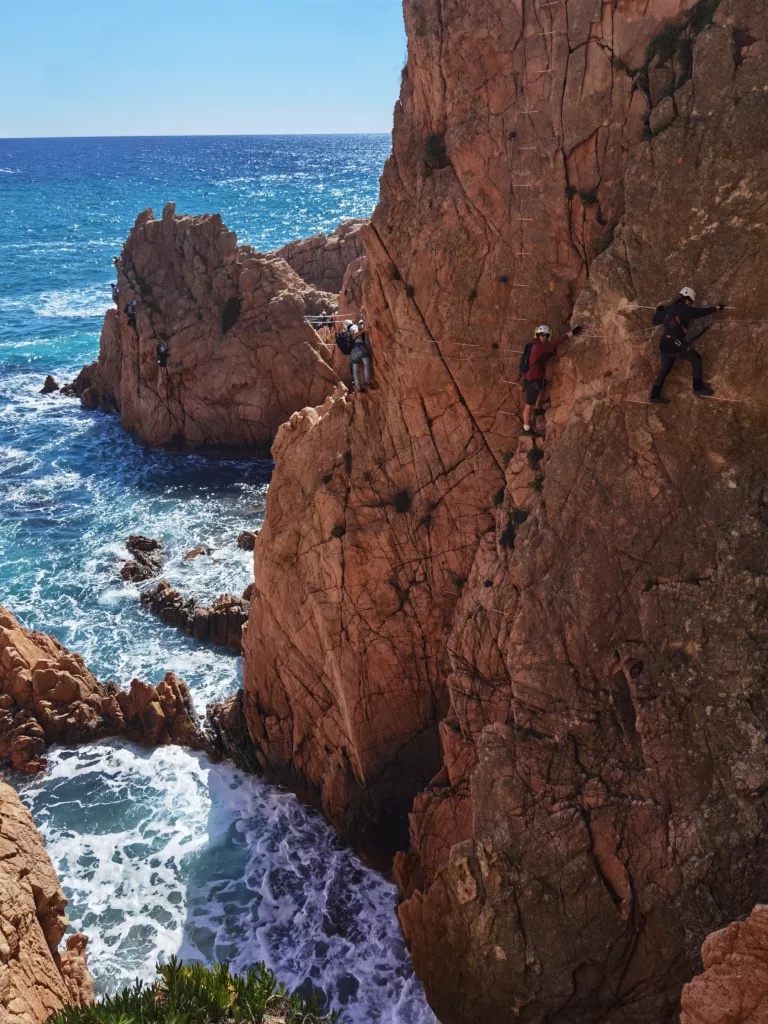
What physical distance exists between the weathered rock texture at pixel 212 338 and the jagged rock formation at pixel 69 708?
18.6m

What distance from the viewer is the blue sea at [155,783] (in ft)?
53.7

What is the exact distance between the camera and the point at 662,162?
486 inches

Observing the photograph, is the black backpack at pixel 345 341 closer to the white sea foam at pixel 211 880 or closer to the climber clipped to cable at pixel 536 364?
the climber clipped to cable at pixel 536 364

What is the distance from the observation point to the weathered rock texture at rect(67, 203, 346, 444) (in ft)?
128

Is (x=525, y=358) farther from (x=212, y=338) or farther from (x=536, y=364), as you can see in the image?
(x=212, y=338)

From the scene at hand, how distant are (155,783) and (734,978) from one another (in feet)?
49.1

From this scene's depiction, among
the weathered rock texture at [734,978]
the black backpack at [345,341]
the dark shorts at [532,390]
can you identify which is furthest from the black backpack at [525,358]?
the weathered rock texture at [734,978]

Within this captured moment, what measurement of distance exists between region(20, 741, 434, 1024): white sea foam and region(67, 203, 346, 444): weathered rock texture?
824 inches

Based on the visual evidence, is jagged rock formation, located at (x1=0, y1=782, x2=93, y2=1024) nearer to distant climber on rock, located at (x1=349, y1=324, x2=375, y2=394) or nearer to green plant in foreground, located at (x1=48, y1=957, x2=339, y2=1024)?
green plant in foreground, located at (x1=48, y1=957, x2=339, y2=1024)

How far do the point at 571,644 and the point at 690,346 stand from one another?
472 cm

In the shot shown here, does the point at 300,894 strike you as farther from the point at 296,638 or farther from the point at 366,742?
the point at 296,638

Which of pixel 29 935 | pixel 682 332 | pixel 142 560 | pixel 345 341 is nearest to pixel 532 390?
pixel 682 332

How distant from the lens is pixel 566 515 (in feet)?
43.2

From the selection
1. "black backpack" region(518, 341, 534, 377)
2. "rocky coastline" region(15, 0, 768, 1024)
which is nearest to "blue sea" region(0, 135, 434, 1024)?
"rocky coastline" region(15, 0, 768, 1024)
